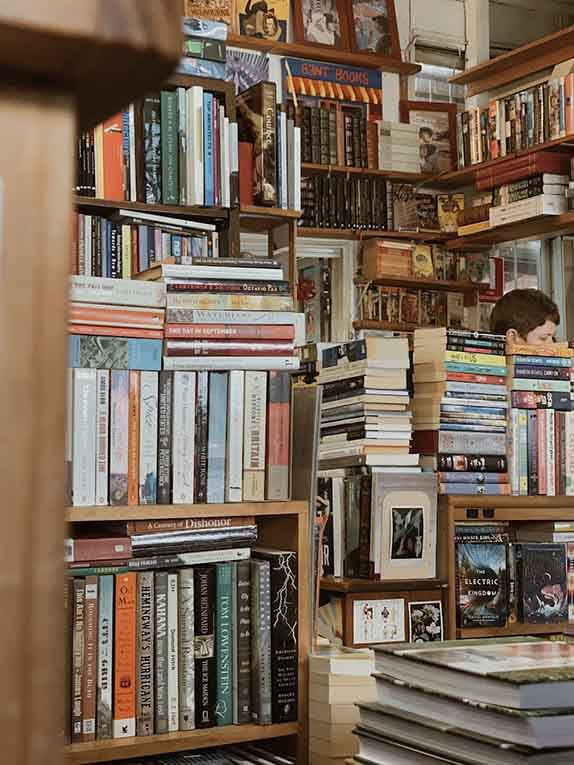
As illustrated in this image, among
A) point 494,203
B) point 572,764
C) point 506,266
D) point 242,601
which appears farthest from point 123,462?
point 506,266

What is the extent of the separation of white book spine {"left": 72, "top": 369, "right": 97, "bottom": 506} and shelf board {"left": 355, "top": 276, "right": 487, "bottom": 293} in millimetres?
4228

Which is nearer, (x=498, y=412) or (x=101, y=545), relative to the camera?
(x=101, y=545)

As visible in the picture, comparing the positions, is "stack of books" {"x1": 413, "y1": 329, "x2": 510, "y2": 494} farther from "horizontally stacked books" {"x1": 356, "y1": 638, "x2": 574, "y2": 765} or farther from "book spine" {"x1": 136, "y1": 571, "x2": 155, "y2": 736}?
"horizontally stacked books" {"x1": 356, "y1": 638, "x2": 574, "y2": 765}

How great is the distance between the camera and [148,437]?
172 cm

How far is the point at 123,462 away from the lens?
1.70 m

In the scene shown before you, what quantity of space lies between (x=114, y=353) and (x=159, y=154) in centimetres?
117

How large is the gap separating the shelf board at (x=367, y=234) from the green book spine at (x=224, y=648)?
4018 mm

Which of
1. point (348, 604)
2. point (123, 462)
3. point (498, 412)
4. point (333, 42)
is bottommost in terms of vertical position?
point (348, 604)

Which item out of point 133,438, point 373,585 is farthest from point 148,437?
point 373,585

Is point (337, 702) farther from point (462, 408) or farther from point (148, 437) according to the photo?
point (462, 408)

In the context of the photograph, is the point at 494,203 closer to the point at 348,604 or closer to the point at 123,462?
the point at 348,604

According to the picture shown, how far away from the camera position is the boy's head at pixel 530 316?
157 inches

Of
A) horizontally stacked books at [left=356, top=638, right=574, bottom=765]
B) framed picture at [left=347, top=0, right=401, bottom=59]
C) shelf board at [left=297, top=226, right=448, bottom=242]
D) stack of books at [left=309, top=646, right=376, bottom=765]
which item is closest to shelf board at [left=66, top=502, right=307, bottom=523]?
stack of books at [left=309, top=646, right=376, bottom=765]

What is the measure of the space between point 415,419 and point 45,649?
327cm
